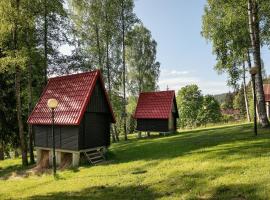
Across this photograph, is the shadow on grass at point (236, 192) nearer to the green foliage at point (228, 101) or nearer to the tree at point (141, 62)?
the tree at point (141, 62)

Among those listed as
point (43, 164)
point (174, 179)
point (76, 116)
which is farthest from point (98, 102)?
point (174, 179)

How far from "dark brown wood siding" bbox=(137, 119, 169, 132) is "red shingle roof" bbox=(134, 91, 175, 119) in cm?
53

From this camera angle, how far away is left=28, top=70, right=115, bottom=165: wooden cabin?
17.4m

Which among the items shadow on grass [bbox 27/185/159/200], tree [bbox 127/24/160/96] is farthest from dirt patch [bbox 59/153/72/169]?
tree [bbox 127/24/160/96]

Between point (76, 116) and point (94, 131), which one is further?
point (94, 131)

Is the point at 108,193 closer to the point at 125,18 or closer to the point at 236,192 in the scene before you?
the point at 236,192

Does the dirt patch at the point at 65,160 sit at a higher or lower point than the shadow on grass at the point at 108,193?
higher

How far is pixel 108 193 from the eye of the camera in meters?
10.2

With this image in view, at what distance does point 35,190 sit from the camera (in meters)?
12.4

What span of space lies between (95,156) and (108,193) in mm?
8183

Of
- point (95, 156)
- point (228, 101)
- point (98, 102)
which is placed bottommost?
point (95, 156)

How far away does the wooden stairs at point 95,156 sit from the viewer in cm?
1752

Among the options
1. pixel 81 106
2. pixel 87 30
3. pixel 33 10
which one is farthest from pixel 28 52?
pixel 87 30

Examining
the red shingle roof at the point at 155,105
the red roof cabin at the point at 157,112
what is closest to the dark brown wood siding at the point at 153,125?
the red roof cabin at the point at 157,112
